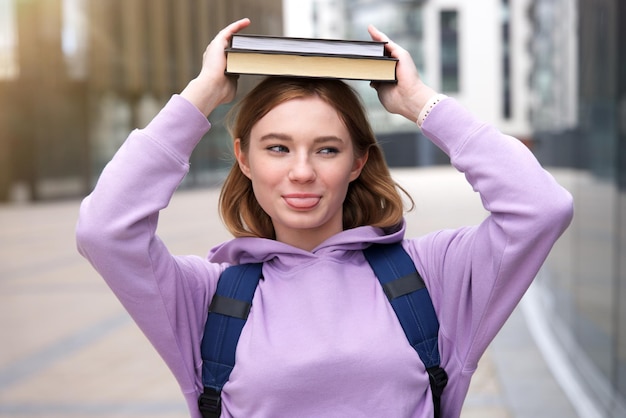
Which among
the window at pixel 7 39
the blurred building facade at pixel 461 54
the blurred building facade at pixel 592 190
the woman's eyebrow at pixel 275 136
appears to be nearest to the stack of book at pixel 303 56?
the woman's eyebrow at pixel 275 136

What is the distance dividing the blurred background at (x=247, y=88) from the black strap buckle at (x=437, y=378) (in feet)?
1.98

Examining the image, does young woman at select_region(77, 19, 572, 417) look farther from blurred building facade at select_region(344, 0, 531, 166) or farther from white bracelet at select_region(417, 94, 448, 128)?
blurred building facade at select_region(344, 0, 531, 166)

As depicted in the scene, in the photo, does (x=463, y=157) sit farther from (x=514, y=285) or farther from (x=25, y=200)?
(x=25, y=200)

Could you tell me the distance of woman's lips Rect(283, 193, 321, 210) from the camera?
61.6 inches

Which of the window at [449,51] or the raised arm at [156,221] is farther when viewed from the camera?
the window at [449,51]

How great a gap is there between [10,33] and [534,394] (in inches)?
315

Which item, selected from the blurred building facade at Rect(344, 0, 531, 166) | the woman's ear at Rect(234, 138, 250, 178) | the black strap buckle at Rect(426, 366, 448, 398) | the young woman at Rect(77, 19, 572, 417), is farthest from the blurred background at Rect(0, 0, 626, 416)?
the blurred building facade at Rect(344, 0, 531, 166)

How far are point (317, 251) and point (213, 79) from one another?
1.28 feet

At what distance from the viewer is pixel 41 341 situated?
19.4 ft

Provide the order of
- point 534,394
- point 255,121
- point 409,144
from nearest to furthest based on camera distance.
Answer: point 255,121, point 534,394, point 409,144

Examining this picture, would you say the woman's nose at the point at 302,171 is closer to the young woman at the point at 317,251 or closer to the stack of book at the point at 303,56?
the young woman at the point at 317,251

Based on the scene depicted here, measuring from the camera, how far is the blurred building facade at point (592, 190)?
144 inches

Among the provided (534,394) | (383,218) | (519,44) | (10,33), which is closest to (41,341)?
(534,394)

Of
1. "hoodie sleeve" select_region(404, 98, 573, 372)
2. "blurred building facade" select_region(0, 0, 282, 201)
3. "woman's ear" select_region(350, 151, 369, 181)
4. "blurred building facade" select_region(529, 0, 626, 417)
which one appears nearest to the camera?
"hoodie sleeve" select_region(404, 98, 573, 372)
